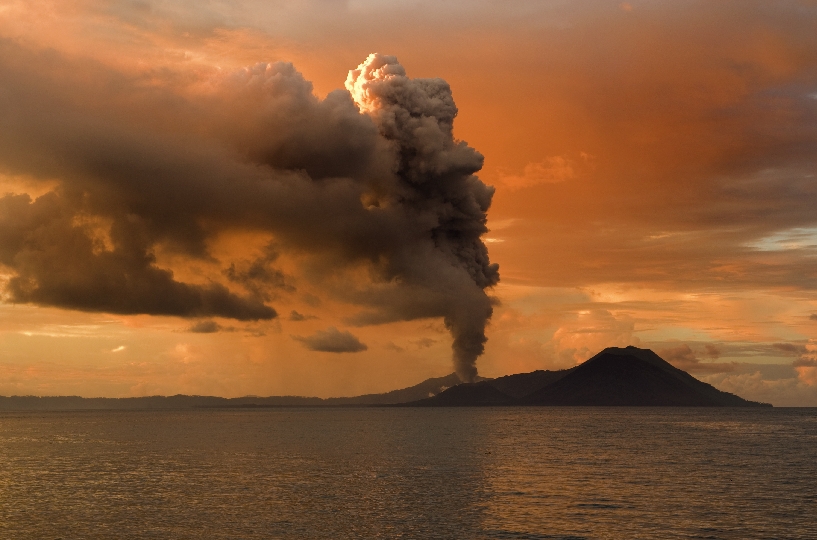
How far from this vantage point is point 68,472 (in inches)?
3351

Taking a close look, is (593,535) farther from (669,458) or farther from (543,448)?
(543,448)

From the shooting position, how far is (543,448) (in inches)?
4638

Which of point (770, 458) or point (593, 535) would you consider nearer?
point (593, 535)

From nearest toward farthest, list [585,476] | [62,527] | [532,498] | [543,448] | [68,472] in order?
[62,527]
[532,498]
[585,476]
[68,472]
[543,448]

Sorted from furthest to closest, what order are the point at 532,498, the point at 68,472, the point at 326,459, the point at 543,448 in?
the point at 543,448, the point at 326,459, the point at 68,472, the point at 532,498

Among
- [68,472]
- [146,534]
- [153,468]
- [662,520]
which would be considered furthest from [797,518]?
[68,472]

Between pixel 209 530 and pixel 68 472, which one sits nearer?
pixel 209 530

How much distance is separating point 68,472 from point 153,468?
366 inches

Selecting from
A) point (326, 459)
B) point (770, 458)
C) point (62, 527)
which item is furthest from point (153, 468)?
point (770, 458)

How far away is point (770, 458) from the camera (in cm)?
10312

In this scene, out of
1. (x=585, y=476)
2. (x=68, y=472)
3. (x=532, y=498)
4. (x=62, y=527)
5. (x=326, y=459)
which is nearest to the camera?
(x=62, y=527)

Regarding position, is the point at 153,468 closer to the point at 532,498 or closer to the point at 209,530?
the point at 209,530

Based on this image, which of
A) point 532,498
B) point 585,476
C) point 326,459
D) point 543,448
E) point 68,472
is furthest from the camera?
point 543,448

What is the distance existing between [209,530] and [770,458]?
83596 mm
